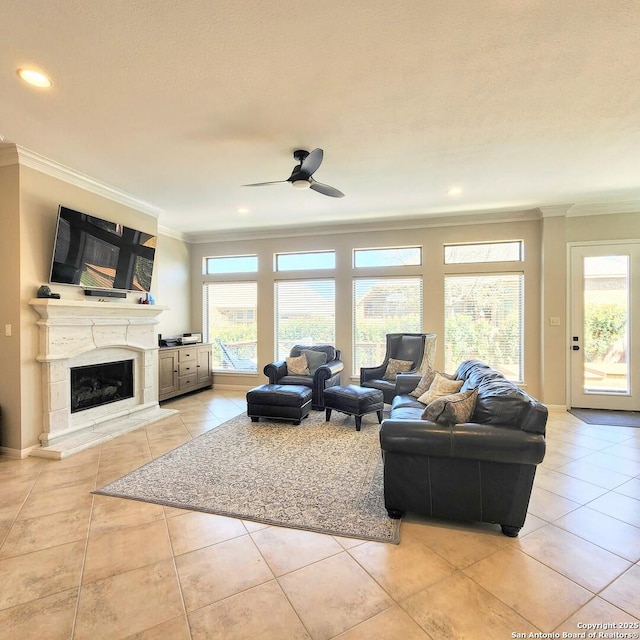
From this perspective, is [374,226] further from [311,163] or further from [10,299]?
[10,299]

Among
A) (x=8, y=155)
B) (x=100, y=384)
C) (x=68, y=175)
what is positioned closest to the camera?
(x=8, y=155)

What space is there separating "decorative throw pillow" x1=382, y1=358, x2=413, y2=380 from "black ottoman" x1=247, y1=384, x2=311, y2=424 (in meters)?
1.29

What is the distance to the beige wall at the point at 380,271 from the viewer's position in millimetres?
5320

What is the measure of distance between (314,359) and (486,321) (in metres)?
2.78

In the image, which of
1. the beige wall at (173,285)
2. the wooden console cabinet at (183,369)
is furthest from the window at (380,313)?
the beige wall at (173,285)

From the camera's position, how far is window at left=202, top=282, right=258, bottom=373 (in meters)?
6.57

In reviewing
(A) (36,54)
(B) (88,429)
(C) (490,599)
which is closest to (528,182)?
(C) (490,599)

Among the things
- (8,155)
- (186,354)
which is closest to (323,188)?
(8,155)

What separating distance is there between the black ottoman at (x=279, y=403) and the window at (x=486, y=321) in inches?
102

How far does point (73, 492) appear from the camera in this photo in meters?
2.75

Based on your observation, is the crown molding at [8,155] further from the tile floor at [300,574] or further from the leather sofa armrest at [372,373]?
the leather sofa armrest at [372,373]

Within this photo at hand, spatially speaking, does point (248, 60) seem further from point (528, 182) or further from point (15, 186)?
point (528, 182)

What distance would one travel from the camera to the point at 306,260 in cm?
629

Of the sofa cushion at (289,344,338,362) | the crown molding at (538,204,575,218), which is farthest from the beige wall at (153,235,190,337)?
the crown molding at (538,204,575,218)
